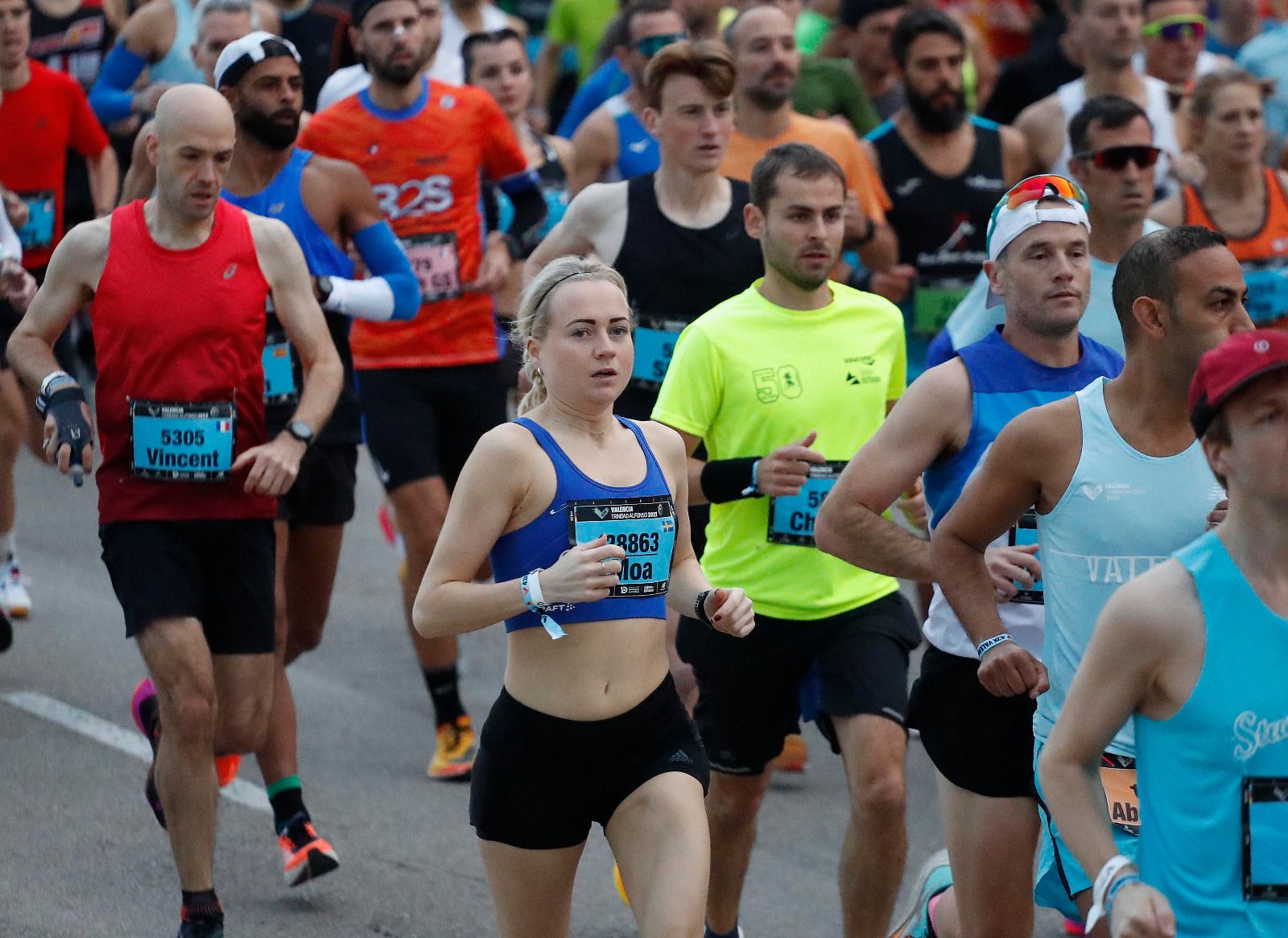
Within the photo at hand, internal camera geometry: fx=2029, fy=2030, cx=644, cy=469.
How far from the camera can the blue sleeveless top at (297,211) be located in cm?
657

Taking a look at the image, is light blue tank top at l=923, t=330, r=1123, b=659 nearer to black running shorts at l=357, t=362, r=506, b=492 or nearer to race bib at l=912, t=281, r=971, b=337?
black running shorts at l=357, t=362, r=506, b=492

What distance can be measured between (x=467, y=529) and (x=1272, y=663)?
1746 millimetres

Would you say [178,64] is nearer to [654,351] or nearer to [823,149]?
[823,149]

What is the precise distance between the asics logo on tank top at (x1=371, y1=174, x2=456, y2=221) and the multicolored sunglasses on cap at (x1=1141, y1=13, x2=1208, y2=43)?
3.99m

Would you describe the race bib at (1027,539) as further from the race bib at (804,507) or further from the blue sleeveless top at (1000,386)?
the race bib at (804,507)

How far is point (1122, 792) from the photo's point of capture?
12.8 feet

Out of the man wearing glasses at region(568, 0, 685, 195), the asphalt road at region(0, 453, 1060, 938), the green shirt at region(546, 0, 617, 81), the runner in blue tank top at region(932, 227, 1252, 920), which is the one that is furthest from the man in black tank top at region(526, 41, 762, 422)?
the green shirt at region(546, 0, 617, 81)

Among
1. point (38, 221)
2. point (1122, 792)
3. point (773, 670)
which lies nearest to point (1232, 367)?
point (1122, 792)

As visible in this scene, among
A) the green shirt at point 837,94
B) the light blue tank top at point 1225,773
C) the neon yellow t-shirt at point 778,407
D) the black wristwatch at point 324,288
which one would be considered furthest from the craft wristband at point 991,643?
the green shirt at point 837,94

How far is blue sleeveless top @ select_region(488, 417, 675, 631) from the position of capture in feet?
13.9

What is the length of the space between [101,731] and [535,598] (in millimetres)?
3957

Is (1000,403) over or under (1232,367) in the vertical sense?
under

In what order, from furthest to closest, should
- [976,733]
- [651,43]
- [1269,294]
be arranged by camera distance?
1. [651,43]
2. [1269,294]
3. [976,733]

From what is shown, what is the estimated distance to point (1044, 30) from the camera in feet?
38.6
